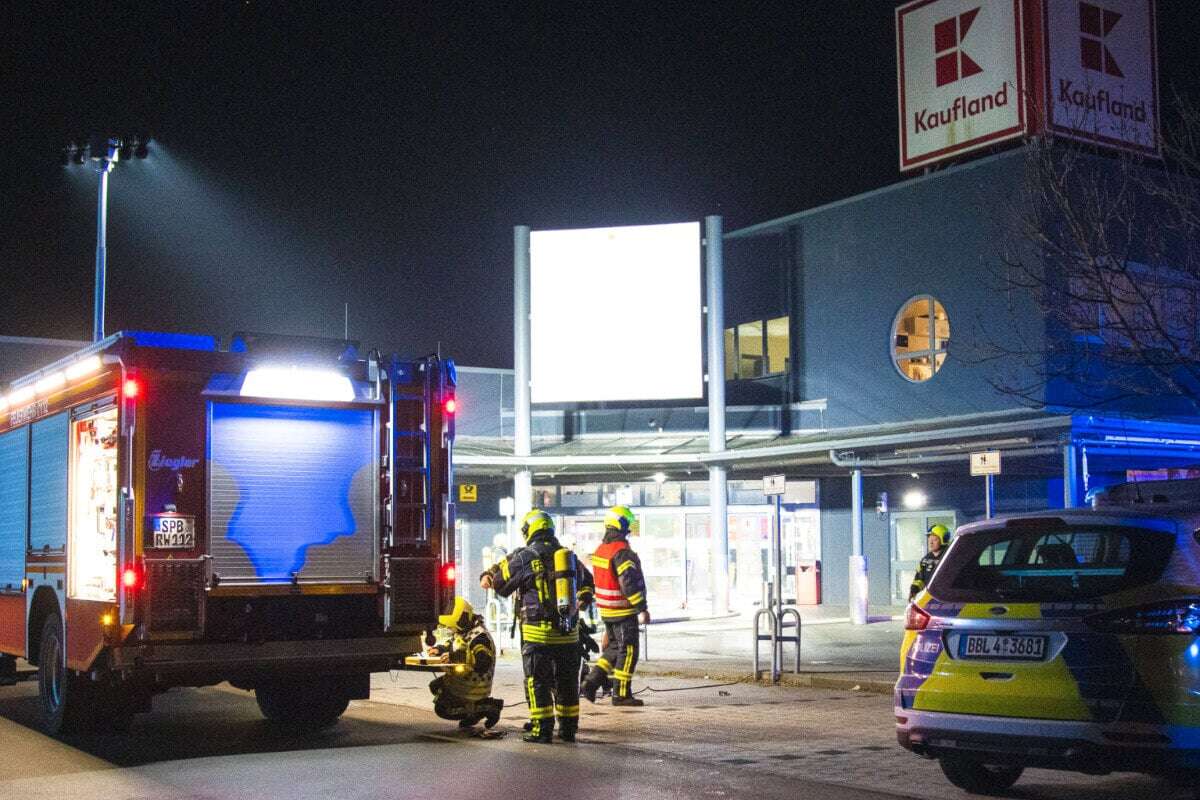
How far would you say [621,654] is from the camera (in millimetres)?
13906

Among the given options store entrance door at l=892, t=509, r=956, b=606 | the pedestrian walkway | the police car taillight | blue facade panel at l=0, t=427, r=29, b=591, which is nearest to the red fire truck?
blue facade panel at l=0, t=427, r=29, b=591

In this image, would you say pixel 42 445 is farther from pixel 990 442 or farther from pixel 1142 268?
pixel 1142 268

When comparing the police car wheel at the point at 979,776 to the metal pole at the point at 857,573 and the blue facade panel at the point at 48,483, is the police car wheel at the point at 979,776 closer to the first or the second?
the blue facade panel at the point at 48,483

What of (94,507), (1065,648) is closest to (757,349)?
(94,507)

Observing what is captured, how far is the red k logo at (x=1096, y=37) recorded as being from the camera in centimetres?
2500

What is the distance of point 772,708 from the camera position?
13672 millimetres

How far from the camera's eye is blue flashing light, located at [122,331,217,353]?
10509 mm

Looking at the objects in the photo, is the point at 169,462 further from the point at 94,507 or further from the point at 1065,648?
the point at 1065,648

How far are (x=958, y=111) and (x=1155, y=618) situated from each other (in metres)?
20.2

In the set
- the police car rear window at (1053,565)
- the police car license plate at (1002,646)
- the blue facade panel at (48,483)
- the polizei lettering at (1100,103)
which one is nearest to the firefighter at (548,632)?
the police car rear window at (1053,565)

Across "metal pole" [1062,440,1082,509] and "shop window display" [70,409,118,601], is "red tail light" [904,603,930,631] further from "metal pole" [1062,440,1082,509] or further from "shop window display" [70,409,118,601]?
"metal pole" [1062,440,1082,509]

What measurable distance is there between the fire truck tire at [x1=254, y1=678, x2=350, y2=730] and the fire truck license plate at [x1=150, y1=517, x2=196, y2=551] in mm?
2044

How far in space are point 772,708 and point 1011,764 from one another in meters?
6.02

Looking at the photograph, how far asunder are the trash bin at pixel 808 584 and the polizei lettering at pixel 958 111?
1000cm
